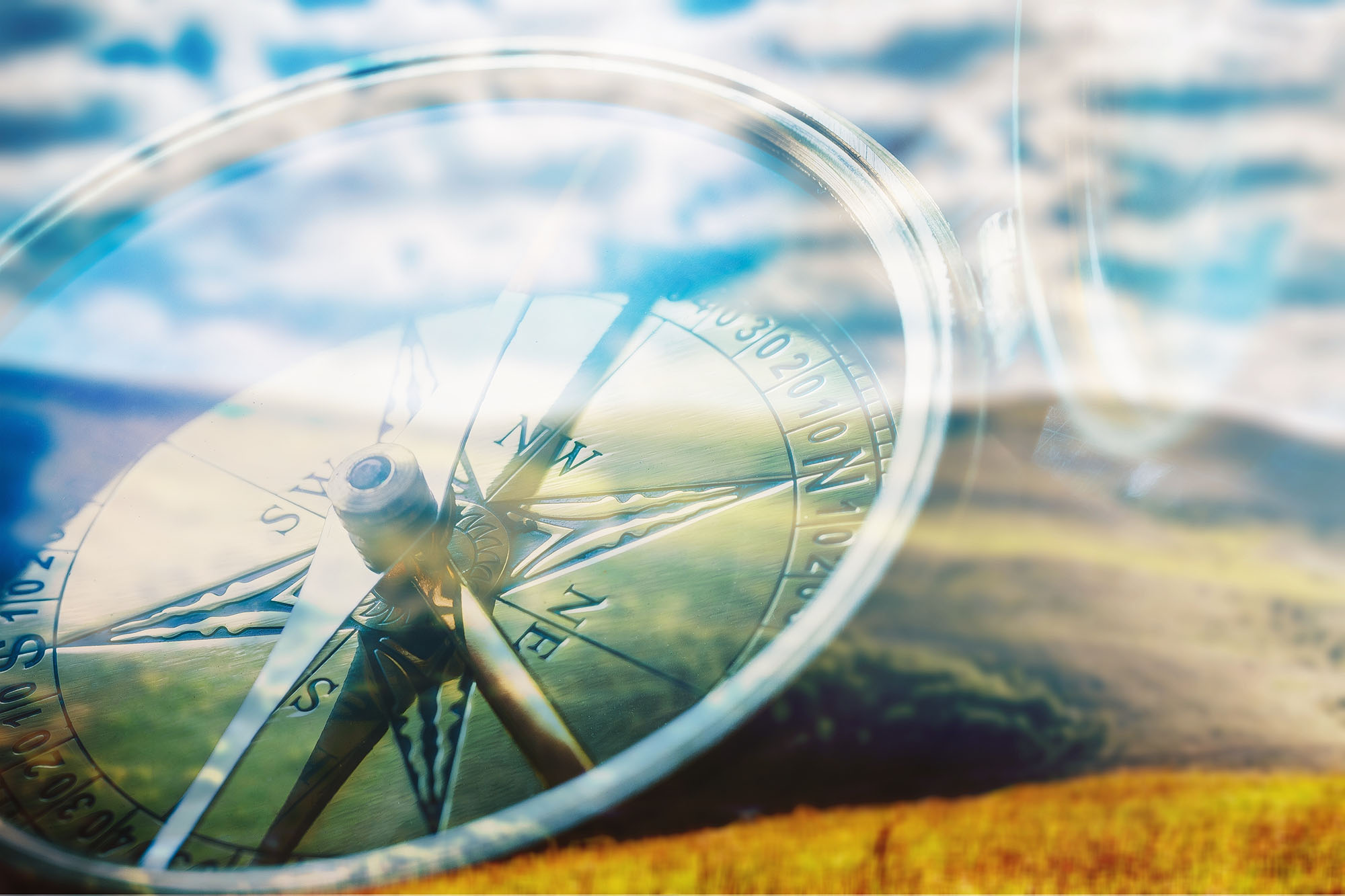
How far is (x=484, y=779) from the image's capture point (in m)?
1.34

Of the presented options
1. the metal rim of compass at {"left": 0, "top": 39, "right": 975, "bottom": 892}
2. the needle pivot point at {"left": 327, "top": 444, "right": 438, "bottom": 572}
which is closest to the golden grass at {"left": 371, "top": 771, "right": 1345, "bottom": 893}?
the metal rim of compass at {"left": 0, "top": 39, "right": 975, "bottom": 892}

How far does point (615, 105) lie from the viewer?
2.10 metres

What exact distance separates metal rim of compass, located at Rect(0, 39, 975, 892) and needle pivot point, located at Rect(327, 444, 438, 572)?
56 centimetres

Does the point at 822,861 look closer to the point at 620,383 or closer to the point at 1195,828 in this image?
the point at 1195,828

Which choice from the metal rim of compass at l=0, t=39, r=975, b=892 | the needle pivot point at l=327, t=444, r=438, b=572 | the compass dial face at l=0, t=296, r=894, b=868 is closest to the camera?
the metal rim of compass at l=0, t=39, r=975, b=892

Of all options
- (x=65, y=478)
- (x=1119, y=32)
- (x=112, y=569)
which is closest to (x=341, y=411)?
(x=112, y=569)

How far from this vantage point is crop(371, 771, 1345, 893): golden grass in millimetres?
1124

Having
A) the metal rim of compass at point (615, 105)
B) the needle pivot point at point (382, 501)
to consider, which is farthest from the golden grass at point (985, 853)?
the needle pivot point at point (382, 501)

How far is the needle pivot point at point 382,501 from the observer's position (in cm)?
151

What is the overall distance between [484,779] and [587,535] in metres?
0.52

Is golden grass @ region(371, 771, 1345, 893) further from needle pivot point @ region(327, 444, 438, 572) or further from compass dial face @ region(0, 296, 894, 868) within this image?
needle pivot point @ region(327, 444, 438, 572)

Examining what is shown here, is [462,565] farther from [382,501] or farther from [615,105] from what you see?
[615,105]

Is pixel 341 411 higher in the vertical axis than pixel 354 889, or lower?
higher

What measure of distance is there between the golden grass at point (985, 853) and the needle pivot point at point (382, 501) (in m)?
0.62
